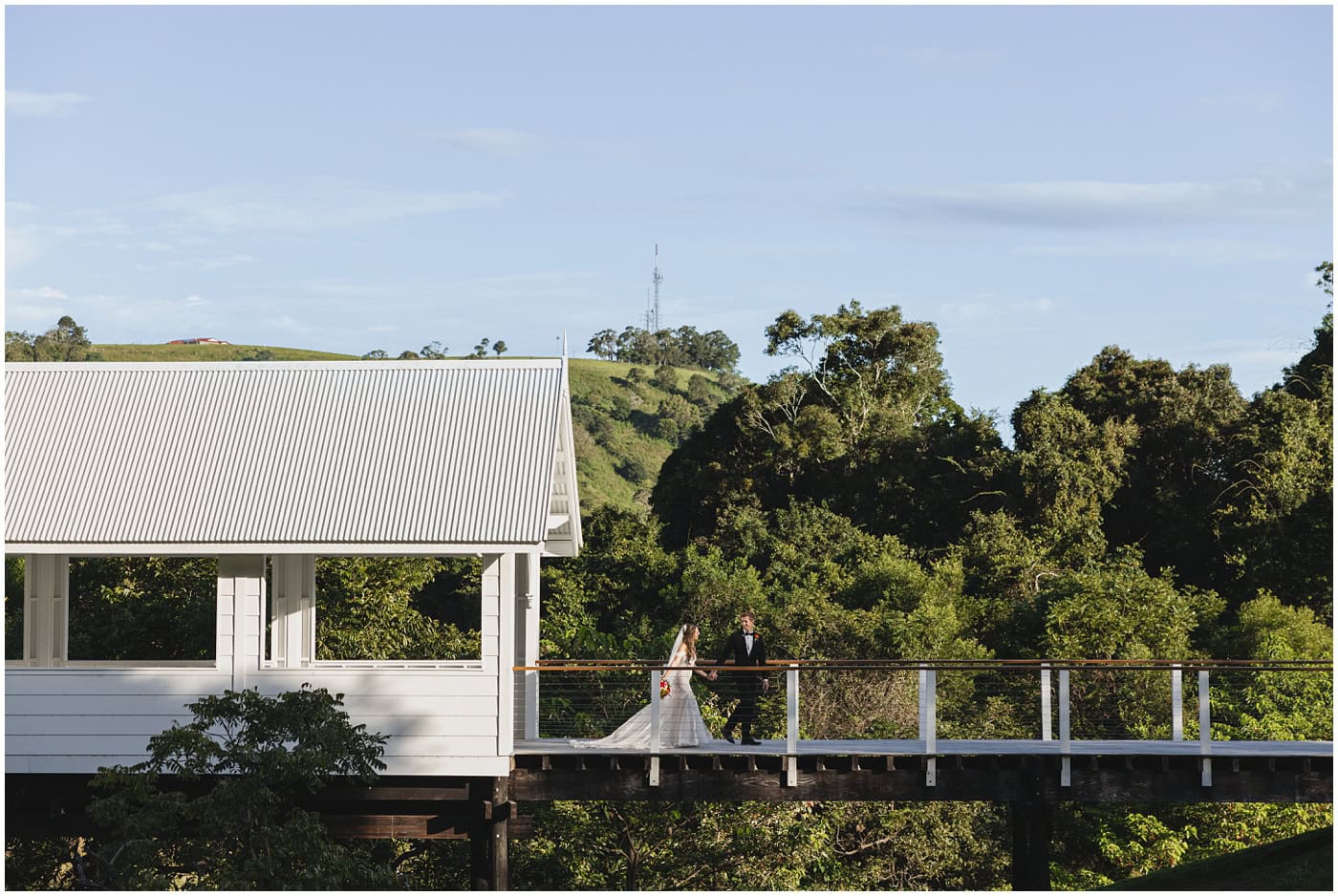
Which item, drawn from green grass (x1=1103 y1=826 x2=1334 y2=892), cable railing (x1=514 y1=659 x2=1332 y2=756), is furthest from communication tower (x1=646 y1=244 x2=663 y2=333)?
green grass (x1=1103 y1=826 x2=1334 y2=892)

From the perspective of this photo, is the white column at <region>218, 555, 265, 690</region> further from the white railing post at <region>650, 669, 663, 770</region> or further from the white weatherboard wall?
the white railing post at <region>650, 669, 663, 770</region>

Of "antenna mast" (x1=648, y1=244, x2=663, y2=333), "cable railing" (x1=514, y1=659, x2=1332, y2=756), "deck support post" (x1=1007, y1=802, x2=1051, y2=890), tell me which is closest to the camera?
"deck support post" (x1=1007, y1=802, x2=1051, y2=890)

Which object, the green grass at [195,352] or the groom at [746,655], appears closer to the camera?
the groom at [746,655]

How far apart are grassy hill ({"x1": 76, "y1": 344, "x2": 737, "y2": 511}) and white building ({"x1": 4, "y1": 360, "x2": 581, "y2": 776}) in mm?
49176

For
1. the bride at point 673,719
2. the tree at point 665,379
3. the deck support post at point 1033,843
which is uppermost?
the tree at point 665,379

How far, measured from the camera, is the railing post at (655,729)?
16.0 meters

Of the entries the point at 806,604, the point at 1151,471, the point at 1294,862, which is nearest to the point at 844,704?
the point at 806,604

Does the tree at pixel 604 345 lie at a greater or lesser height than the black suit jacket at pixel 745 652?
greater

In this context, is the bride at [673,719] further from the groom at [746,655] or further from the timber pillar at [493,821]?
the timber pillar at [493,821]

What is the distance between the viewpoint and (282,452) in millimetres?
16469

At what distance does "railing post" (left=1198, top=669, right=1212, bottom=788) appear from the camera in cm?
1574

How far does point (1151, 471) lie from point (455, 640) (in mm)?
18981

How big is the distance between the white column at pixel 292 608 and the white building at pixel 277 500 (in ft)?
5.50

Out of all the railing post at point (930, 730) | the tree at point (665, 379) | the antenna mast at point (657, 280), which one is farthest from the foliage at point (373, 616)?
the tree at point (665, 379)
